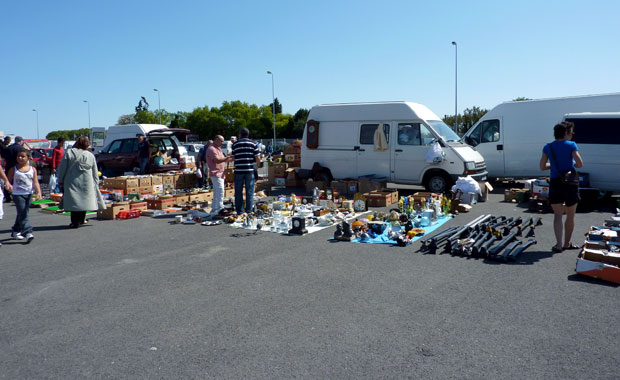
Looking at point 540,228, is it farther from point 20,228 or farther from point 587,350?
point 20,228

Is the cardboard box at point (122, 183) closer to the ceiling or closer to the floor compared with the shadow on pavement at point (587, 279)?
closer to the ceiling

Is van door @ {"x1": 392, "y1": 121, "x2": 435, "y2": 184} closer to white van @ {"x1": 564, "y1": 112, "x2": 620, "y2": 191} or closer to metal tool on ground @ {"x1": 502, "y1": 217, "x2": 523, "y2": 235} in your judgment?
white van @ {"x1": 564, "y1": 112, "x2": 620, "y2": 191}

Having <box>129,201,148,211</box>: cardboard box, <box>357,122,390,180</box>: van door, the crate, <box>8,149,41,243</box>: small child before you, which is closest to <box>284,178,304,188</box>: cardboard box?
<box>357,122,390,180</box>: van door

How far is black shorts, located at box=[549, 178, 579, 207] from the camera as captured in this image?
260 inches

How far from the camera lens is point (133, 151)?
1716 centimetres

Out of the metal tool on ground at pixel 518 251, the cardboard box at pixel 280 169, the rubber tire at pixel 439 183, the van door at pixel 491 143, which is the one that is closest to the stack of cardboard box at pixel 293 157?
the cardboard box at pixel 280 169

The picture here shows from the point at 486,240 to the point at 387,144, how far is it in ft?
21.5

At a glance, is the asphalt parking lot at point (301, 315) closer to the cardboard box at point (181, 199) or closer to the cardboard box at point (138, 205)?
the cardboard box at point (138, 205)

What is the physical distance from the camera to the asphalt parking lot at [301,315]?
344 centimetres

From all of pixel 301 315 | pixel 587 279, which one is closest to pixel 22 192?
pixel 301 315

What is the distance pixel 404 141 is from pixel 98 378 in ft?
36.2

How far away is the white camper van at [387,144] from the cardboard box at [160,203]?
4.94 metres

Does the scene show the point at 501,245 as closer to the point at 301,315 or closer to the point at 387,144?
the point at 301,315

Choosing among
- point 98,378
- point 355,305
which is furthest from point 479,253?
point 98,378
